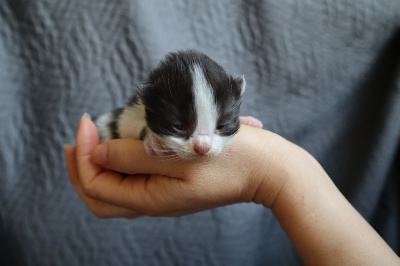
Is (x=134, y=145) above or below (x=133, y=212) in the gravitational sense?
above

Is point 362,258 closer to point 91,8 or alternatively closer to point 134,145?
point 134,145

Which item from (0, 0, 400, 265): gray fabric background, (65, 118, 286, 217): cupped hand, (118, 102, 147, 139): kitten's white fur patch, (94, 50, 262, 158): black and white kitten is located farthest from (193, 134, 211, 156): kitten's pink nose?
(0, 0, 400, 265): gray fabric background

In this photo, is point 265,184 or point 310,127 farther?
point 310,127

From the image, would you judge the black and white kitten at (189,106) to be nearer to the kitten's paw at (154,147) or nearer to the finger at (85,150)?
the kitten's paw at (154,147)

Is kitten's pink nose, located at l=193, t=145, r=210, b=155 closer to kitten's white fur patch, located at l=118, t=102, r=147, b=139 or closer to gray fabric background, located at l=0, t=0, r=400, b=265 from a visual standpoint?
kitten's white fur patch, located at l=118, t=102, r=147, b=139

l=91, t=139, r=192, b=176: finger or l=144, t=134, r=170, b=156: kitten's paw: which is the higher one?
l=144, t=134, r=170, b=156: kitten's paw

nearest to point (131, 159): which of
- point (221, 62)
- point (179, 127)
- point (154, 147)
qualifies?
point (154, 147)

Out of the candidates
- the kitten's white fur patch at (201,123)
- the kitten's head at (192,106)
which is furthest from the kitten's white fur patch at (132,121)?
the kitten's white fur patch at (201,123)

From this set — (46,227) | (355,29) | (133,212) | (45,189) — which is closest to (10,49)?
(45,189)
